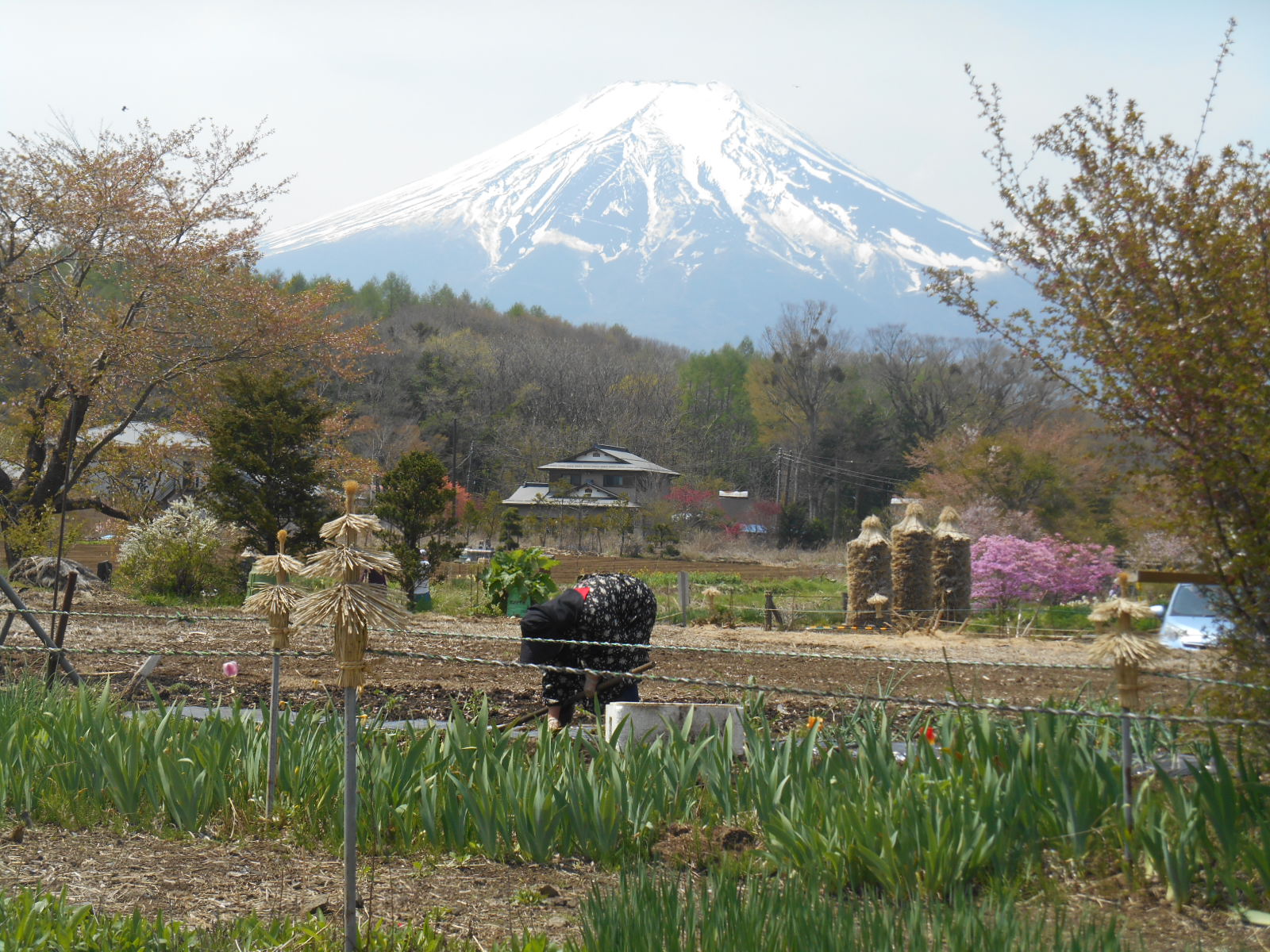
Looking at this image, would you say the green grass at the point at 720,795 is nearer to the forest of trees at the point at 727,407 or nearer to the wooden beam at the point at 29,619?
the wooden beam at the point at 29,619

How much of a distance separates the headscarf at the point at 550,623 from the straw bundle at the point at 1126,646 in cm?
318

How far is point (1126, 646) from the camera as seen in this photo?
3875mm

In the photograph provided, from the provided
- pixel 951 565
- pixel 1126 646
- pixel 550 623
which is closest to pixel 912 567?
pixel 951 565

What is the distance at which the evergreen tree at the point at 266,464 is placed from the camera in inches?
697

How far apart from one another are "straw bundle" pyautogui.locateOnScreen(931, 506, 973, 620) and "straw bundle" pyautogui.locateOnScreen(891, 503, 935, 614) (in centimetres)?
Result: 24

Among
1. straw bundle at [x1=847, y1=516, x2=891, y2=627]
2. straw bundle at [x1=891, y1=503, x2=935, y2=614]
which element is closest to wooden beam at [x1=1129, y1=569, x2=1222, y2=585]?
straw bundle at [x1=891, y1=503, x2=935, y2=614]

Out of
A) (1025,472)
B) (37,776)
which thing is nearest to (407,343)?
(1025,472)

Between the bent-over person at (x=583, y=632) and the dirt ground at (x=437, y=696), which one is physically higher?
the bent-over person at (x=583, y=632)

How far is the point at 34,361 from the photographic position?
19203 mm

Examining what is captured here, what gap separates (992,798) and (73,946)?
286 cm

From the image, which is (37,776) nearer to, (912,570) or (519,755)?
(519,755)

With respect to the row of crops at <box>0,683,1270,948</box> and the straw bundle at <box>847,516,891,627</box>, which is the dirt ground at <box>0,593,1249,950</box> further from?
the straw bundle at <box>847,516,891,627</box>

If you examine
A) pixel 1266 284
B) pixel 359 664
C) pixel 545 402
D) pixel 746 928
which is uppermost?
pixel 545 402

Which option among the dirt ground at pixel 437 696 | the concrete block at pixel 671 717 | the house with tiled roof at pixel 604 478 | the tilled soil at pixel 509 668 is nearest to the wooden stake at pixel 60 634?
the tilled soil at pixel 509 668
